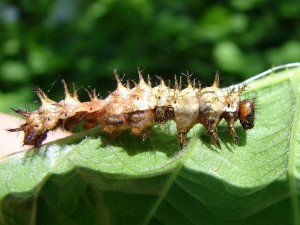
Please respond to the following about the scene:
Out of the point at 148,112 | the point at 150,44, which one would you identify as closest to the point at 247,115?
the point at 148,112

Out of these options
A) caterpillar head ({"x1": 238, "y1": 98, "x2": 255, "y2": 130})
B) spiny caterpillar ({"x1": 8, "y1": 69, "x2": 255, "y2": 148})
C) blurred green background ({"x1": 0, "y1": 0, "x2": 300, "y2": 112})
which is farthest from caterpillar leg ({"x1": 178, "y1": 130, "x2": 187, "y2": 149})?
blurred green background ({"x1": 0, "y1": 0, "x2": 300, "y2": 112})

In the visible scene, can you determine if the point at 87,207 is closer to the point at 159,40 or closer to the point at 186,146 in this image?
the point at 186,146

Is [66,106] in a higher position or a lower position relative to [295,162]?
higher

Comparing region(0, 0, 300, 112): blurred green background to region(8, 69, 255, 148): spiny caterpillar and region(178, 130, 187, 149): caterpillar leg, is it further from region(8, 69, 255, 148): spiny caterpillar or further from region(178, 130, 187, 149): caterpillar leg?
region(178, 130, 187, 149): caterpillar leg

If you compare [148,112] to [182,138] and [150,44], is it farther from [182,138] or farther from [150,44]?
[150,44]

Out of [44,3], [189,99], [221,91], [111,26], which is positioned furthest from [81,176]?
[44,3]

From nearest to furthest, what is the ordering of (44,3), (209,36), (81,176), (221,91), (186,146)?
(81,176) < (186,146) < (221,91) < (209,36) < (44,3)

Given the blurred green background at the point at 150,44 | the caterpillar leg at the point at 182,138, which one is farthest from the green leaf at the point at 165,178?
the blurred green background at the point at 150,44
